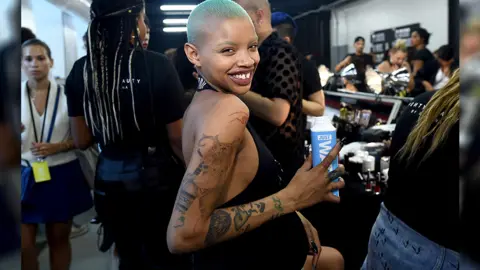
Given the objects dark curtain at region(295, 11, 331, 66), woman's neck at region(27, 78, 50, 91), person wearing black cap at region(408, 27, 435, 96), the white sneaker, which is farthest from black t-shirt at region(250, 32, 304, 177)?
dark curtain at region(295, 11, 331, 66)

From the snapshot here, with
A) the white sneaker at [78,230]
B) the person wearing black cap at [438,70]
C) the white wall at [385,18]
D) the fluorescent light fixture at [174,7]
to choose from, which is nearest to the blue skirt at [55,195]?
the fluorescent light fixture at [174,7]

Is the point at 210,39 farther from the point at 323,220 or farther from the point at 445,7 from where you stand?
the point at 445,7

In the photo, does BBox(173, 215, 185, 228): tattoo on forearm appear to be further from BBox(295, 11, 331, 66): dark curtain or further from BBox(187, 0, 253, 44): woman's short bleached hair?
BBox(295, 11, 331, 66): dark curtain

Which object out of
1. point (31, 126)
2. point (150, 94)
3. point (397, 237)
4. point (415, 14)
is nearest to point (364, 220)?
point (397, 237)

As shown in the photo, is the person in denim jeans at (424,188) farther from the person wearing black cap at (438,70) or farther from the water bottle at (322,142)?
the person wearing black cap at (438,70)

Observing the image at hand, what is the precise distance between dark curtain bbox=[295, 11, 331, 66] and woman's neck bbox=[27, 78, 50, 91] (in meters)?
7.90

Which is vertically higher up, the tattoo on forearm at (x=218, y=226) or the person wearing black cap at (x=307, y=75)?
the person wearing black cap at (x=307, y=75)

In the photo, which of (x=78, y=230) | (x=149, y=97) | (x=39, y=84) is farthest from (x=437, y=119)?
(x=78, y=230)

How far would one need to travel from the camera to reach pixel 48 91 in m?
2.00

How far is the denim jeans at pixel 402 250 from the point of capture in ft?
2.63

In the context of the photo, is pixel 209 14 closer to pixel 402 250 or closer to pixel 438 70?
pixel 402 250

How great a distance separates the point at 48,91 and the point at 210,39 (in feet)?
4.81

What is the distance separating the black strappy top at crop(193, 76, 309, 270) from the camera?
81 centimetres

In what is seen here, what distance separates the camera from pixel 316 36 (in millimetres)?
10422
